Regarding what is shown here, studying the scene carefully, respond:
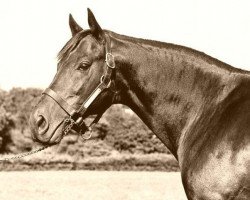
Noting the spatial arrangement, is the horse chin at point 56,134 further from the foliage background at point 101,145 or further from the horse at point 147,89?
the foliage background at point 101,145

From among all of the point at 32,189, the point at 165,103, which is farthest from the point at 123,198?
the point at 165,103

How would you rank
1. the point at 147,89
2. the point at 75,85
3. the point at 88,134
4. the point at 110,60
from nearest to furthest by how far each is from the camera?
the point at 75,85
the point at 110,60
the point at 147,89
the point at 88,134

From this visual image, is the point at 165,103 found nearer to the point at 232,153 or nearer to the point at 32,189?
the point at 232,153

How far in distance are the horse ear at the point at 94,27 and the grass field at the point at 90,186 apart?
1435 centimetres

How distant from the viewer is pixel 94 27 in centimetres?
698

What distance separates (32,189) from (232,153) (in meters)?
18.4

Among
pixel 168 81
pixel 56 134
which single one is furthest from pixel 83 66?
pixel 168 81

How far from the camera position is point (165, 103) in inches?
277

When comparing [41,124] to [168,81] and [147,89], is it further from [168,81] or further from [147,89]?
[168,81]

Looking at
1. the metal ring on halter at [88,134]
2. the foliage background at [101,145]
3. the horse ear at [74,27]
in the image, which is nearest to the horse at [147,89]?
the metal ring on halter at [88,134]

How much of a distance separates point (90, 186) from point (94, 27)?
18804mm

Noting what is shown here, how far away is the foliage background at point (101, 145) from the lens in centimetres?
3475

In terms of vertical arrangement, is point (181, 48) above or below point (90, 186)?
above

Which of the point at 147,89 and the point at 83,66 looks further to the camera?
the point at 147,89
